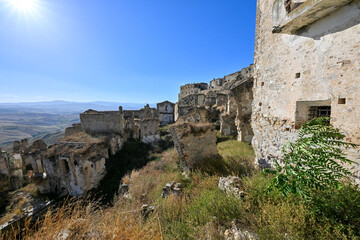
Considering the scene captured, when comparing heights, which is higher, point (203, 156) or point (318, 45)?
point (318, 45)

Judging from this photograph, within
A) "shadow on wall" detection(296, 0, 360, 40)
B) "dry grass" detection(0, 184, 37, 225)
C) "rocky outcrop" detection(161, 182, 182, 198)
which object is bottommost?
"dry grass" detection(0, 184, 37, 225)

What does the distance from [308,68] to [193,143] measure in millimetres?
5085

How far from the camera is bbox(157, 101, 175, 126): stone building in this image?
29.1 m

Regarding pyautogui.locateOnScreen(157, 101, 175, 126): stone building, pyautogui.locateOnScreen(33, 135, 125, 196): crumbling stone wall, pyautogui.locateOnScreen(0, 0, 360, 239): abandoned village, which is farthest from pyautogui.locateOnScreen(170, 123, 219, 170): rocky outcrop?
pyautogui.locateOnScreen(157, 101, 175, 126): stone building

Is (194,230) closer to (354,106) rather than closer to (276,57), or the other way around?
(354,106)

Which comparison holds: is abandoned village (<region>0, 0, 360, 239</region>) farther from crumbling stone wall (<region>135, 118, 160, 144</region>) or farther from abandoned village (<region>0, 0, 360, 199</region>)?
crumbling stone wall (<region>135, 118, 160, 144</region>)

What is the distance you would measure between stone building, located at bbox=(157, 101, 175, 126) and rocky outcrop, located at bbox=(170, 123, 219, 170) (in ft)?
73.1

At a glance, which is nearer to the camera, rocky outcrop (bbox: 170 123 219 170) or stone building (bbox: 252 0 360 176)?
stone building (bbox: 252 0 360 176)

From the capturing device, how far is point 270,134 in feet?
14.3

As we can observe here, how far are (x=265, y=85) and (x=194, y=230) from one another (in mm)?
4584

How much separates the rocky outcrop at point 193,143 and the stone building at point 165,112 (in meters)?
22.3

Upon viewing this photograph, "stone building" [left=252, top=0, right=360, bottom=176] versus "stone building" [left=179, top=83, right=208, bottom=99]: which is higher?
"stone building" [left=179, top=83, right=208, bottom=99]

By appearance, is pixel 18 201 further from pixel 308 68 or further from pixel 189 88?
pixel 189 88

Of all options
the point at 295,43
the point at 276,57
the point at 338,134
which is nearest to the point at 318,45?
the point at 295,43
